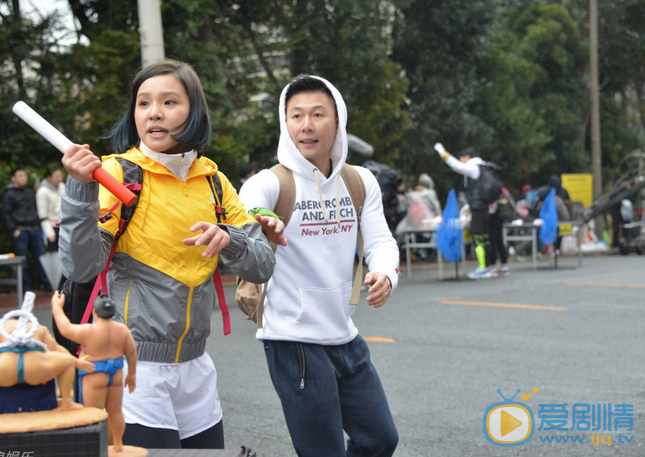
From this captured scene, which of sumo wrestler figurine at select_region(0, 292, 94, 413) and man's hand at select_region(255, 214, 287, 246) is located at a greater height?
man's hand at select_region(255, 214, 287, 246)

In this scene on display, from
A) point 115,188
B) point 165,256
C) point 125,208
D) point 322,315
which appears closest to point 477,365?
point 322,315

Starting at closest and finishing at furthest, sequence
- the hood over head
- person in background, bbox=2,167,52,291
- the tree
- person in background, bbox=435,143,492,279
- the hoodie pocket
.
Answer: the hoodie pocket < the hood over head < person in background, bbox=2,167,52,291 < person in background, bbox=435,143,492,279 < the tree

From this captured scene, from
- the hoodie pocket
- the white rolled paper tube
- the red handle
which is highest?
the white rolled paper tube

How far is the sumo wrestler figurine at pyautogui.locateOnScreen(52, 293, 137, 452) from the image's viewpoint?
1385mm

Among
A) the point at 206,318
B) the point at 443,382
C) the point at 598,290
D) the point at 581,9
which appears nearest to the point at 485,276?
the point at 598,290

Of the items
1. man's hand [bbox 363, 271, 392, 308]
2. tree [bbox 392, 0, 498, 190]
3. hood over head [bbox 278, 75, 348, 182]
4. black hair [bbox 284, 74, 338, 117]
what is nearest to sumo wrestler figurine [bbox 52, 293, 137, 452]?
man's hand [bbox 363, 271, 392, 308]

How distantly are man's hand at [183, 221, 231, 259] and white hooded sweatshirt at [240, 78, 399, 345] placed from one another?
878mm

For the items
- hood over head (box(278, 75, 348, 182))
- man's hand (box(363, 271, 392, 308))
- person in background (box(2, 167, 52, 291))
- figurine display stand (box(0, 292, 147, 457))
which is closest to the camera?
figurine display stand (box(0, 292, 147, 457))

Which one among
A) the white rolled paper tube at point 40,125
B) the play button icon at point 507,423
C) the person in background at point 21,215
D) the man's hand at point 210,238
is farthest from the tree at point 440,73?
the white rolled paper tube at point 40,125

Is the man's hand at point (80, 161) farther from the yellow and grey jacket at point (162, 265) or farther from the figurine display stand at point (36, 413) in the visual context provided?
the yellow and grey jacket at point (162, 265)

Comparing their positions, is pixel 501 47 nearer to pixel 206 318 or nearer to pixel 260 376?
pixel 260 376

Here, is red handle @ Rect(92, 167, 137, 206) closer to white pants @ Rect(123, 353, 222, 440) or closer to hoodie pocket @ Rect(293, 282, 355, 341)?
white pants @ Rect(123, 353, 222, 440)

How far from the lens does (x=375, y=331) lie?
782 cm

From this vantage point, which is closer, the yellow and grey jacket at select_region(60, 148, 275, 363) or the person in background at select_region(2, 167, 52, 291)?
the yellow and grey jacket at select_region(60, 148, 275, 363)
